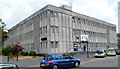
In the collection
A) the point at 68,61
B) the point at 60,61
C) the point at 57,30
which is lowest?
the point at 68,61

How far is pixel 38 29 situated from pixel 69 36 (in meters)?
7.50

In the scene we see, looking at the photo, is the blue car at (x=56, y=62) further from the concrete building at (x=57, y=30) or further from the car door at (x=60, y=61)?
the concrete building at (x=57, y=30)

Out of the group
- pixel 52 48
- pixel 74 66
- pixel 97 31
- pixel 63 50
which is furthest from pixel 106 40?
pixel 74 66

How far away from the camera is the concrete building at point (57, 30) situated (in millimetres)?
28766

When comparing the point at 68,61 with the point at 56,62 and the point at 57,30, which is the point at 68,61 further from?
the point at 57,30

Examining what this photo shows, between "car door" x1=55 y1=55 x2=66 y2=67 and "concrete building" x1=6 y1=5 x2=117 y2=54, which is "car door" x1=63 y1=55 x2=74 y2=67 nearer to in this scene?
"car door" x1=55 y1=55 x2=66 y2=67

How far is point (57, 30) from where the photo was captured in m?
29.8

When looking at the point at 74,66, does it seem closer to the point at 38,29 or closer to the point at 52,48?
the point at 52,48

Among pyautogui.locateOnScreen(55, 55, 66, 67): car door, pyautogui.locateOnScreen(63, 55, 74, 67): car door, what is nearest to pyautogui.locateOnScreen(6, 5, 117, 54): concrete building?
pyautogui.locateOnScreen(63, 55, 74, 67): car door

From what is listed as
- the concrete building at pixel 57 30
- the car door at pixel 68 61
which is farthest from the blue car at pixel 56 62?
the concrete building at pixel 57 30

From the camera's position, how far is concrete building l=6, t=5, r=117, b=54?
28766mm

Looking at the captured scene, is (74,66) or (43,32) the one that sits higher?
(43,32)

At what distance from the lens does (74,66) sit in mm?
14977

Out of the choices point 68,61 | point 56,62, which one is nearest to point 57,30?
point 68,61
